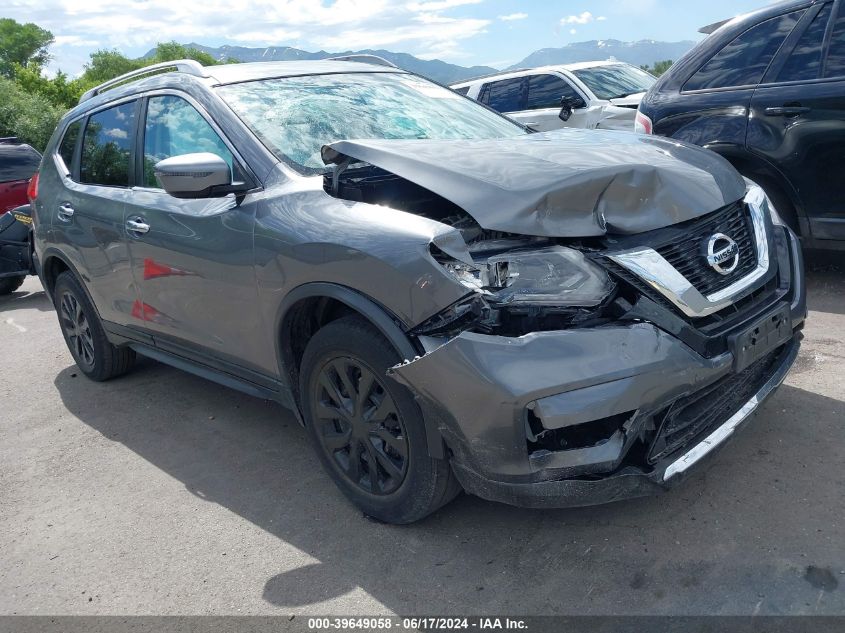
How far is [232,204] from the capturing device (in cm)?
354

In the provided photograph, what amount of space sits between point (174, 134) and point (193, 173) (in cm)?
95

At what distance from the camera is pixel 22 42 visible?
361ft

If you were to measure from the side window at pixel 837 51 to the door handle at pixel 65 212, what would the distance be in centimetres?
476

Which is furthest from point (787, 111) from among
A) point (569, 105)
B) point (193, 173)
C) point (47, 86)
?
point (47, 86)

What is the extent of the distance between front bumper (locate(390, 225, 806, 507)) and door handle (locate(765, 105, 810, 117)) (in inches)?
117

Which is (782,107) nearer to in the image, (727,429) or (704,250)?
(704,250)

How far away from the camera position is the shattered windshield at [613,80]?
10609 millimetres

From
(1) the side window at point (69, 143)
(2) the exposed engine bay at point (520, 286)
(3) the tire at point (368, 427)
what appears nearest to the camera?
(2) the exposed engine bay at point (520, 286)

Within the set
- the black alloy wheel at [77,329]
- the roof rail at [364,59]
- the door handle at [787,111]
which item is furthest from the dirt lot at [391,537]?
the roof rail at [364,59]

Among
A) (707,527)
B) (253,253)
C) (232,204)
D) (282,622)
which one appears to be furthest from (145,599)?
(707,527)

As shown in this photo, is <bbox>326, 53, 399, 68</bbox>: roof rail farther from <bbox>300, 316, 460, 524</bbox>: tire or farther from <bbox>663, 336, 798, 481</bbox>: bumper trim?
<bbox>663, 336, 798, 481</bbox>: bumper trim

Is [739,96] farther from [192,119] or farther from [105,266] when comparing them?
[105,266]

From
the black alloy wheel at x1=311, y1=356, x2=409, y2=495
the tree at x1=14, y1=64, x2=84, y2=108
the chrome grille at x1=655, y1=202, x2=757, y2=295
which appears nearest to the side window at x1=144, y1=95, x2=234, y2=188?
the black alloy wheel at x1=311, y1=356, x2=409, y2=495

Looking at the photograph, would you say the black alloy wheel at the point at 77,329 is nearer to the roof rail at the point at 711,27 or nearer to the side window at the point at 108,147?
the side window at the point at 108,147
